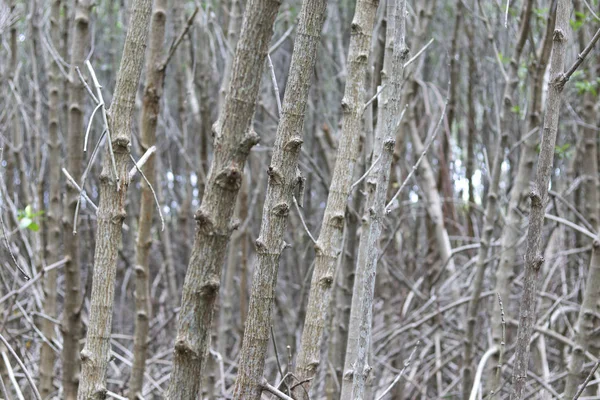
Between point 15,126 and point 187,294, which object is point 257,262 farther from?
point 15,126

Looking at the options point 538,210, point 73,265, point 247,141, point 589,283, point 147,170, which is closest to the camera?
point 247,141

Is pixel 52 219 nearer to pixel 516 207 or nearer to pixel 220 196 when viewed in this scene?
pixel 516 207

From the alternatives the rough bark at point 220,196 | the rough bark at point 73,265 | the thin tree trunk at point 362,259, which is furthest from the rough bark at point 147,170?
the rough bark at point 220,196

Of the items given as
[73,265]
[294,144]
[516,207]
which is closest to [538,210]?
[294,144]

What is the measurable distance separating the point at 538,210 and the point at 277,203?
0.40 m

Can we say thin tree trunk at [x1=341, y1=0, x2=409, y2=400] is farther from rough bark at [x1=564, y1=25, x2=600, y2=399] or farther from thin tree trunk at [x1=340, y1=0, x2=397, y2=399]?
rough bark at [x1=564, y1=25, x2=600, y2=399]

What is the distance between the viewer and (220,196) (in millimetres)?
834

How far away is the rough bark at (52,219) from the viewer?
222 cm

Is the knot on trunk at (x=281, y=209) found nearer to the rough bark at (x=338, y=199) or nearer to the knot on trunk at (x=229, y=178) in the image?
the knot on trunk at (x=229, y=178)

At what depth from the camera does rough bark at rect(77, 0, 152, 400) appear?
1.23m

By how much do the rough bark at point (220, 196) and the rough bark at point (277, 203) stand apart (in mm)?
201

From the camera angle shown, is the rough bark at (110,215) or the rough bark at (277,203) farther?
the rough bark at (110,215)

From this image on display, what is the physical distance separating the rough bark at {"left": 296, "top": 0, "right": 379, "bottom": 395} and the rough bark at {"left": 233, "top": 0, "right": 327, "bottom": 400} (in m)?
0.33

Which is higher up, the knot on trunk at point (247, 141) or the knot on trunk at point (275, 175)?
the knot on trunk at point (247, 141)
